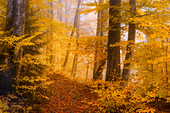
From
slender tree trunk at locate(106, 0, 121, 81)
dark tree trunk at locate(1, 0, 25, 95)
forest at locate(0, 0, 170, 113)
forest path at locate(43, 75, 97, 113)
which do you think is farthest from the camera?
slender tree trunk at locate(106, 0, 121, 81)

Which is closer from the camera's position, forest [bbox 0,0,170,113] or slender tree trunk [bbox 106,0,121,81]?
forest [bbox 0,0,170,113]

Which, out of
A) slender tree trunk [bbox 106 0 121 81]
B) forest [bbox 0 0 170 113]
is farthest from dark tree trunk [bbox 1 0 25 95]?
slender tree trunk [bbox 106 0 121 81]

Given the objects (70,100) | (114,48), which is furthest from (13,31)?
(114,48)

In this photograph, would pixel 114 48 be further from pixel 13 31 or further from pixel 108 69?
pixel 13 31

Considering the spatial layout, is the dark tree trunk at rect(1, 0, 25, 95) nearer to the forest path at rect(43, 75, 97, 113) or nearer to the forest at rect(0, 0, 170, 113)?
the forest at rect(0, 0, 170, 113)

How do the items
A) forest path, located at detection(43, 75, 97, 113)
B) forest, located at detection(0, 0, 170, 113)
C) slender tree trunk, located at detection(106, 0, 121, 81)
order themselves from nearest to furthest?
forest, located at detection(0, 0, 170, 113), forest path, located at detection(43, 75, 97, 113), slender tree trunk, located at detection(106, 0, 121, 81)

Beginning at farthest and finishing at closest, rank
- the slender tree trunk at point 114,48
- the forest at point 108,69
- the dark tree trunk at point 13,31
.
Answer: the slender tree trunk at point 114,48 < the dark tree trunk at point 13,31 < the forest at point 108,69

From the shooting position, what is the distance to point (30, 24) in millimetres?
5461

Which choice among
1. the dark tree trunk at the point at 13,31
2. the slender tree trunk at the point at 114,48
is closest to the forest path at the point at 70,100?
the slender tree trunk at the point at 114,48

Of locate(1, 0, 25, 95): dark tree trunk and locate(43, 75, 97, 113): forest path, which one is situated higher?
locate(1, 0, 25, 95): dark tree trunk

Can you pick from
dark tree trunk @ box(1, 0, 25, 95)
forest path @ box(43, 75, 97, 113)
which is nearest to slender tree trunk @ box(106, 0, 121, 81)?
forest path @ box(43, 75, 97, 113)

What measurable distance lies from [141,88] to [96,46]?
4.38 m

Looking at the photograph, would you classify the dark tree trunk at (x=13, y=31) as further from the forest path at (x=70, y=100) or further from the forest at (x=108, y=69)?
the forest path at (x=70, y=100)

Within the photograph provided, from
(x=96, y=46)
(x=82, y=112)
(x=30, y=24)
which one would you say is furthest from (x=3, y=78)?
(x=96, y=46)
